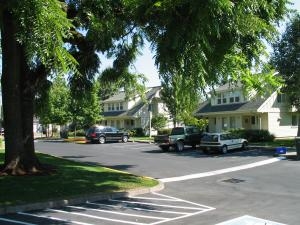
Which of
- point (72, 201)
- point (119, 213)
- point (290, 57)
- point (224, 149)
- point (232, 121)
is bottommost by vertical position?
point (119, 213)

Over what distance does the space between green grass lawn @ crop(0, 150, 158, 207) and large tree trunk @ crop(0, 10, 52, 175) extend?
96cm

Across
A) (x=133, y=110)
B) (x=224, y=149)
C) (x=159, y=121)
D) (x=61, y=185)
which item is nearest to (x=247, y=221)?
(x=61, y=185)

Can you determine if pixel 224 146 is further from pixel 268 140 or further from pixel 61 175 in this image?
pixel 61 175

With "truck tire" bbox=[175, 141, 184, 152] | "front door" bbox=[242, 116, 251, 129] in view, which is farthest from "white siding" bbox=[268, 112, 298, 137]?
"truck tire" bbox=[175, 141, 184, 152]

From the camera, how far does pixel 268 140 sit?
41312 millimetres

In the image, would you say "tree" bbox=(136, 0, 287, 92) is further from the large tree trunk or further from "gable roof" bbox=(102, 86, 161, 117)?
"gable roof" bbox=(102, 86, 161, 117)

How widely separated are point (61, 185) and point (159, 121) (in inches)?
1855

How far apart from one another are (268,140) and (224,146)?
10.9 meters

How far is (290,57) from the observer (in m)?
33.8

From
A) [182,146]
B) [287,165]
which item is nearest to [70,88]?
[287,165]

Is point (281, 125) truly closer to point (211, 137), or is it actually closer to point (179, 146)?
point (179, 146)

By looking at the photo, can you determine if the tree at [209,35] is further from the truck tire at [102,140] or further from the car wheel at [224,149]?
the truck tire at [102,140]

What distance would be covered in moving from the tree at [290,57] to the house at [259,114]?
9.56m

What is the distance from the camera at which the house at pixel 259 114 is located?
152ft
